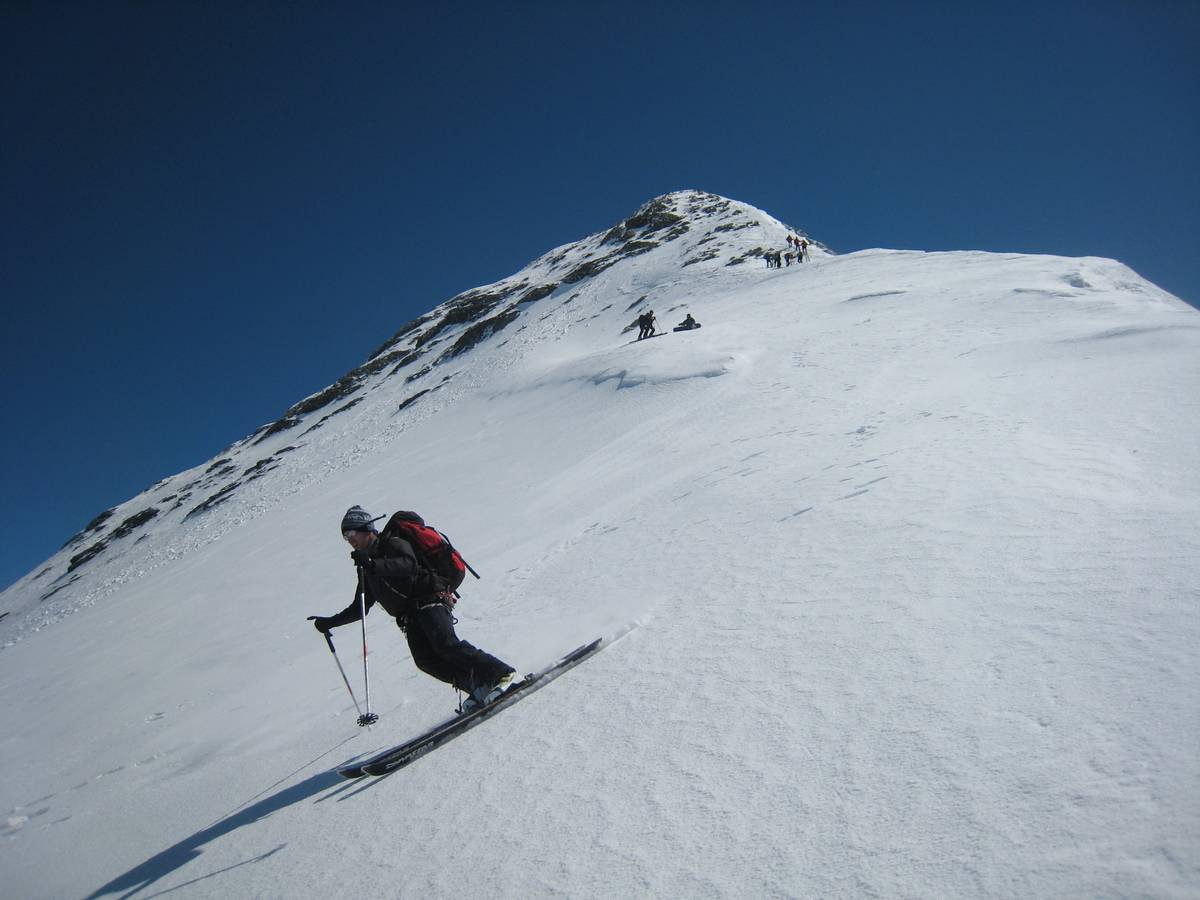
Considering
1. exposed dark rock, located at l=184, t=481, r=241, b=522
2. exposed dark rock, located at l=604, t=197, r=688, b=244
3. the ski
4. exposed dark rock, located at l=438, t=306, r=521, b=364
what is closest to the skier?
the ski

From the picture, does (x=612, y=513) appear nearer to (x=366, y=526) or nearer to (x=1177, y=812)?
(x=366, y=526)

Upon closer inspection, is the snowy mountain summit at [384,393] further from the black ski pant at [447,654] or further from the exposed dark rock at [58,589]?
the black ski pant at [447,654]

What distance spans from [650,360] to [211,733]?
15.9 m

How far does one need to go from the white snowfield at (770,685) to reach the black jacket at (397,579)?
1.15 meters

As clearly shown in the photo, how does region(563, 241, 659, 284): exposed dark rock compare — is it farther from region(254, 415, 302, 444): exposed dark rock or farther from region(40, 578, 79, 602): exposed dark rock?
region(40, 578, 79, 602): exposed dark rock

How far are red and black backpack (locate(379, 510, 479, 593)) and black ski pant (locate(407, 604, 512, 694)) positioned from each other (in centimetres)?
28

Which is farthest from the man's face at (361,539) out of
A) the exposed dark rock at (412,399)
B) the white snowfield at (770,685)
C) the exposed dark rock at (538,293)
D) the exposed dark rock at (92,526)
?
the exposed dark rock at (92,526)

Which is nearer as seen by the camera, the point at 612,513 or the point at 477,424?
the point at 612,513

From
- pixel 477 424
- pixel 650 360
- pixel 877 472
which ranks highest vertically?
pixel 477 424

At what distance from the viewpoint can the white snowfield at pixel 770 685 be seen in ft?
7.74

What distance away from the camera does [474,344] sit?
50188mm

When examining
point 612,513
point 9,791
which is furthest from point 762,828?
point 9,791

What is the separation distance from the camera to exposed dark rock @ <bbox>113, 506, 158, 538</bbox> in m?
47.1

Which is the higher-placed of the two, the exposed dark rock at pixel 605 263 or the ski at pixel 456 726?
the exposed dark rock at pixel 605 263
